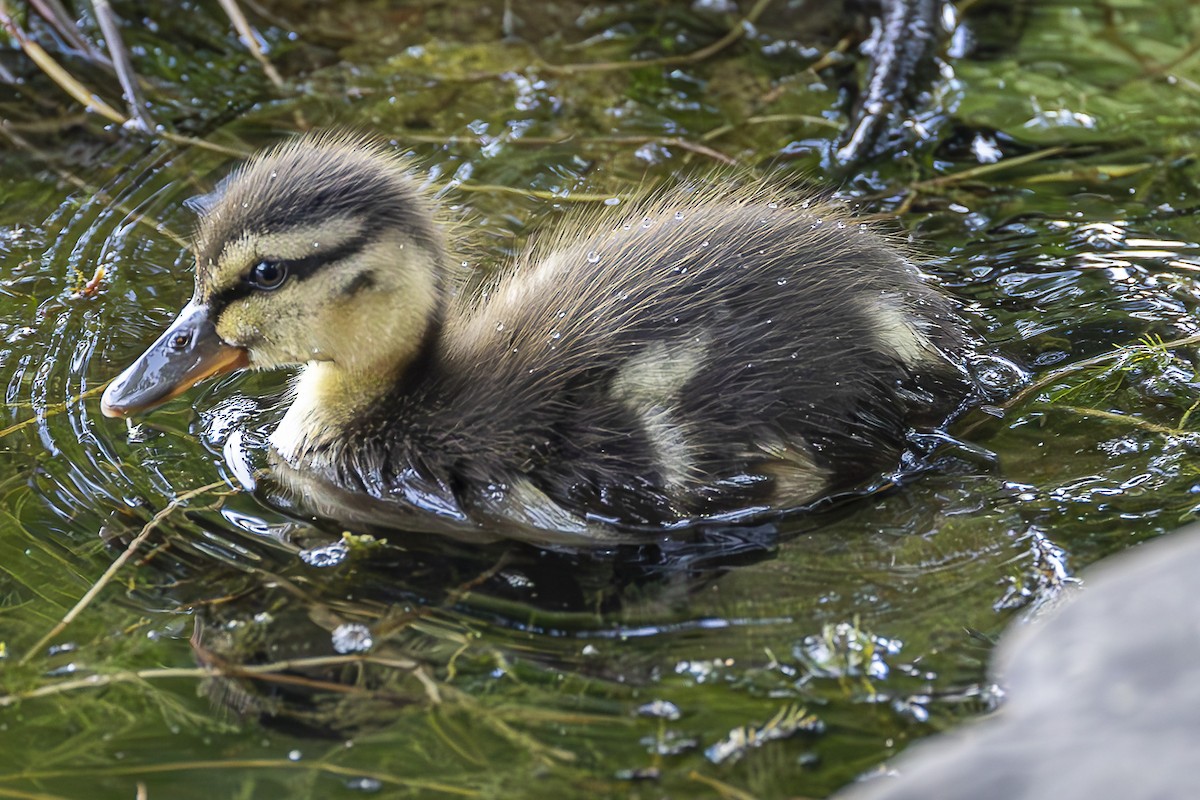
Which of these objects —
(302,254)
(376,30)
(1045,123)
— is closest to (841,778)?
(302,254)

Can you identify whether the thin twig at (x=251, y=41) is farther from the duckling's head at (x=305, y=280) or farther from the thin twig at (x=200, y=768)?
the thin twig at (x=200, y=768)

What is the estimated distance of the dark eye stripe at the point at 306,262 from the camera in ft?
9.88

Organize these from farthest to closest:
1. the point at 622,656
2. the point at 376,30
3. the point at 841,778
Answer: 1. the point at 376,30
2. the point at 622,656
3. the point at 841,778

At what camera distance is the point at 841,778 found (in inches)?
89.8

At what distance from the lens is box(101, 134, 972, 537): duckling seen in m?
2.95

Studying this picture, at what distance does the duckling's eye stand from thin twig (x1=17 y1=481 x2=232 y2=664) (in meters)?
0.46

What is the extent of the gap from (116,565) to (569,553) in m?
0.92

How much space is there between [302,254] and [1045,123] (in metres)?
2.58

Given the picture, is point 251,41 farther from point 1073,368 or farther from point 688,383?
point 1073,368

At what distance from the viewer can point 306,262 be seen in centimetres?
302

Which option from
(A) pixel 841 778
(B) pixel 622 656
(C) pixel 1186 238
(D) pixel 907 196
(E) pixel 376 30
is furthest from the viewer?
(E) pixel 376 30

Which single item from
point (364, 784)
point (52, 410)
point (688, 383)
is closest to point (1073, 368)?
point (688, 383)

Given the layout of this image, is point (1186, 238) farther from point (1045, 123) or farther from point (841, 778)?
point (841, 778)

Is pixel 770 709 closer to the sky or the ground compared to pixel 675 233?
closer to the ground
